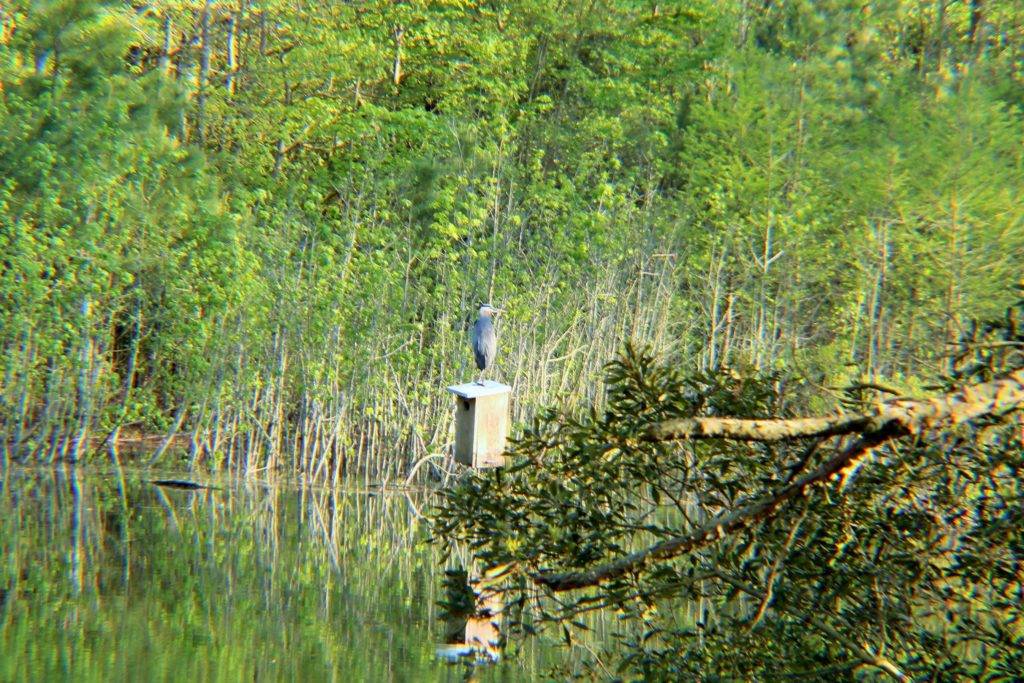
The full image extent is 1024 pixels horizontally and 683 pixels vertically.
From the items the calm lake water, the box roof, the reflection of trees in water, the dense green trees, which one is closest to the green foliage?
the calm lake water

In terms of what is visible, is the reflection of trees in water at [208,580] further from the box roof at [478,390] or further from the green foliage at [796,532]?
the green foliage at [796,532]

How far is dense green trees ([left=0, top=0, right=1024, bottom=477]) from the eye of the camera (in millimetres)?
13242

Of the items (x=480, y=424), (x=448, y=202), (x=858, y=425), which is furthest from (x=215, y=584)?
(x=448, y=202)

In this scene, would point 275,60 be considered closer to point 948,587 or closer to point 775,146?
point 775,146

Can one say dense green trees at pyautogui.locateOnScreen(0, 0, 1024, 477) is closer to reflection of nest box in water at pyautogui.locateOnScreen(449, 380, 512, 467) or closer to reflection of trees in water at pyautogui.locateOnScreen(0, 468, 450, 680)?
reflection of trees in water at pyautogui.locateOnScreen(0, 468, 450, 680)

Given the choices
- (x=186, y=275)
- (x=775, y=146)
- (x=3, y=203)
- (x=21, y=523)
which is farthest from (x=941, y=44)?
(x=21, y=523)

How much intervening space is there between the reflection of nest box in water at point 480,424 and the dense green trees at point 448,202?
4290mm

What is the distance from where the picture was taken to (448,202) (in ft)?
52.0

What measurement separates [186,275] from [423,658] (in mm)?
7413

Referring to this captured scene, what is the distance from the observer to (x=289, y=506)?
39.8 feet

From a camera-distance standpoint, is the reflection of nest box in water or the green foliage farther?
the reflection of nest box in water

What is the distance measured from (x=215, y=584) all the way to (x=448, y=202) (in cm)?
779

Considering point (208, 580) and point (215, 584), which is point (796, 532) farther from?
point (208, 580)

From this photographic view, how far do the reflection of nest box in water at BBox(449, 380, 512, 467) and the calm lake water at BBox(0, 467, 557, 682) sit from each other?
3.81 feet
